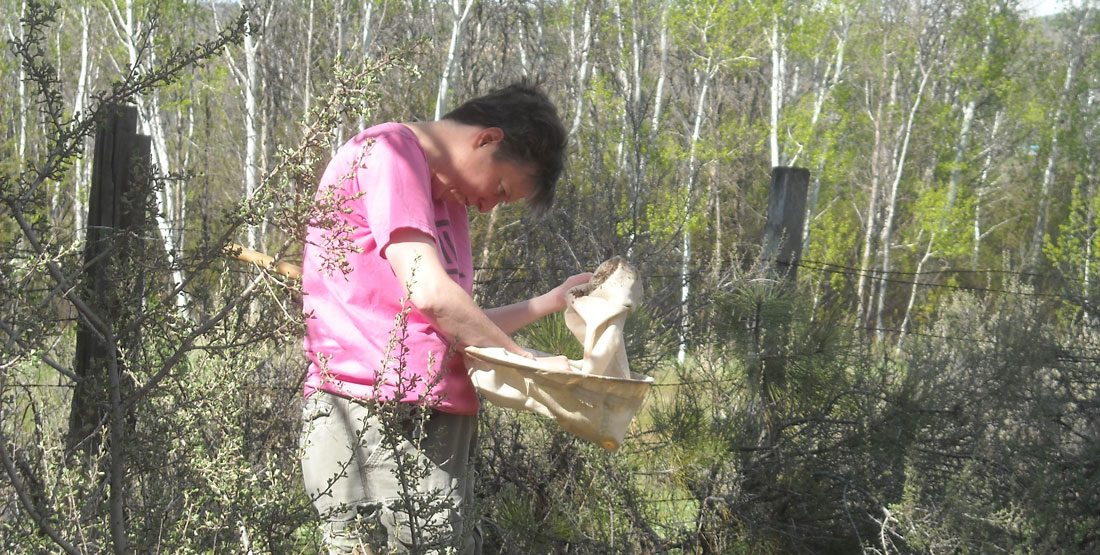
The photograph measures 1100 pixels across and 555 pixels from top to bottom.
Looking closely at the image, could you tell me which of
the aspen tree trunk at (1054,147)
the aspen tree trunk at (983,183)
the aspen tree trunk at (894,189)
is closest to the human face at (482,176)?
the aspen tree trunk at (894,189)

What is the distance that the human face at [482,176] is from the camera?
1819 mm

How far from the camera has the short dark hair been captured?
1.85 m

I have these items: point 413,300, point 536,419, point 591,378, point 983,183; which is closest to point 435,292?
point 413,300

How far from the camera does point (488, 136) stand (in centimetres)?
181

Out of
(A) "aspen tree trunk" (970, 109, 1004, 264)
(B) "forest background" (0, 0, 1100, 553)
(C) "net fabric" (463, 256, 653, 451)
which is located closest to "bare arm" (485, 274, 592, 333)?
(C) "net fabric" (463, 256, 653, 451)

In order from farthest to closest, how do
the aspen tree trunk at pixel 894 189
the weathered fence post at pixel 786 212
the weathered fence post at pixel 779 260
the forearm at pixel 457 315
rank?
the aspen tree trunk at pixel 894 189 < the weathered fence post at pixel 786 212 < the weathered fence post at pixel 779 260 < the forearm at pixel 457 315

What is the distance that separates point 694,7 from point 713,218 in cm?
381

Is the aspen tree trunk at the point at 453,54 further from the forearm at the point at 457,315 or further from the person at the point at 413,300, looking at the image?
the forearm at the point at 457,315

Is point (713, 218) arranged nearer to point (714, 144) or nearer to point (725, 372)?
point (714, 144)

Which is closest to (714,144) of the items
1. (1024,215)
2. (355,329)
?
(1024,215)

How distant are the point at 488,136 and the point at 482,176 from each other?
80 mm

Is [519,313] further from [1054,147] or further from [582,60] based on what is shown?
[1054,147]

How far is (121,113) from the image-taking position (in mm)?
2629

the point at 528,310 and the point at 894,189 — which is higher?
the point at 894,189
